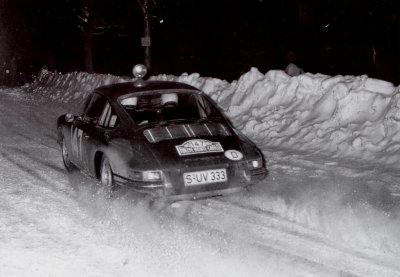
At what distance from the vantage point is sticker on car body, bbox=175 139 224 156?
6.25 m

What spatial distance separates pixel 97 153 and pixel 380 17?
19.1 metres

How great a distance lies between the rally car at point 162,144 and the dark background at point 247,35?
9233 mm

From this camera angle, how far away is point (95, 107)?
7648mm

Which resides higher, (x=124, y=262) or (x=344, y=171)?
(x=124, y=262)

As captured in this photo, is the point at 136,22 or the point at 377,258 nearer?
the point at 377,258

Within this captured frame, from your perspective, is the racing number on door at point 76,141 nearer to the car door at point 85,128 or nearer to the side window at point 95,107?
the car door at point 85,128

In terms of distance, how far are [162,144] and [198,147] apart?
1.44 ft

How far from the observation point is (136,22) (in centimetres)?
3344

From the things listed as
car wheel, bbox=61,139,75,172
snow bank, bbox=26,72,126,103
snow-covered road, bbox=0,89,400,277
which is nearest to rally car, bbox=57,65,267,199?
snow-covered road, bbox=0,89,400,277

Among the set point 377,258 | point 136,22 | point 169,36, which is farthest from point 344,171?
point 136,22

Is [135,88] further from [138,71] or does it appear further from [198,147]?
[198,147]

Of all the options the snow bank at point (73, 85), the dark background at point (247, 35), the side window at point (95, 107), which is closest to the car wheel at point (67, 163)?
the side window at point (95, 107)

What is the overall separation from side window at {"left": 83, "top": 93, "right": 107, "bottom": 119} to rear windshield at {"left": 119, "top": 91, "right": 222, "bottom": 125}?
21.1 inches

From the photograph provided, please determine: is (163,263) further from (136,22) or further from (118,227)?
(136,22)
